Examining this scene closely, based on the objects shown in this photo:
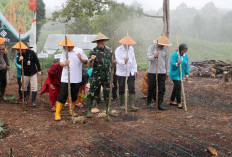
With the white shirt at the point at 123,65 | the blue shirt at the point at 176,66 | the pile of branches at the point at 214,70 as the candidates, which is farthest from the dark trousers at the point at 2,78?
the pile of branches at the point at 214,70

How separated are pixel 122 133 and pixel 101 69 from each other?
152 centimetres

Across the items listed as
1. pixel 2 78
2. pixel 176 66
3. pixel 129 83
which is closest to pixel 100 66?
pixel 129 83

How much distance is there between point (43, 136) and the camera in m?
4.34

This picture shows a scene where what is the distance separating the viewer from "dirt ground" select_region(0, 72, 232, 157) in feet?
12.2

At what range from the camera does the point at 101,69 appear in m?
5.38

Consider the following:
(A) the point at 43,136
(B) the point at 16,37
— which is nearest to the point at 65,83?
(A) the point at 43,136

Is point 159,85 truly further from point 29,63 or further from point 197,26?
point 197,26

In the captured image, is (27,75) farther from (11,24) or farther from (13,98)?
(11,24)

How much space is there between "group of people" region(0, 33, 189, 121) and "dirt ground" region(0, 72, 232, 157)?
1.43 feet

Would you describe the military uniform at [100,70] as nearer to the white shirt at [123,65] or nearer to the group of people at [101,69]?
the group of people at [101,69]

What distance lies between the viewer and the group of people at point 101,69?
17.5 feet

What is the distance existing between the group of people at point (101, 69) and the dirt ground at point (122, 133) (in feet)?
1.43

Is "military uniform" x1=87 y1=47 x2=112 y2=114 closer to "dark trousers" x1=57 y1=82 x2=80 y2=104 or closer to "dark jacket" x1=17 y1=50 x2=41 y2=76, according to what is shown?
"dark trousers" x1=57 y1=82 x2=80 y2=104

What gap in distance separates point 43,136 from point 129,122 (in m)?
1.73
